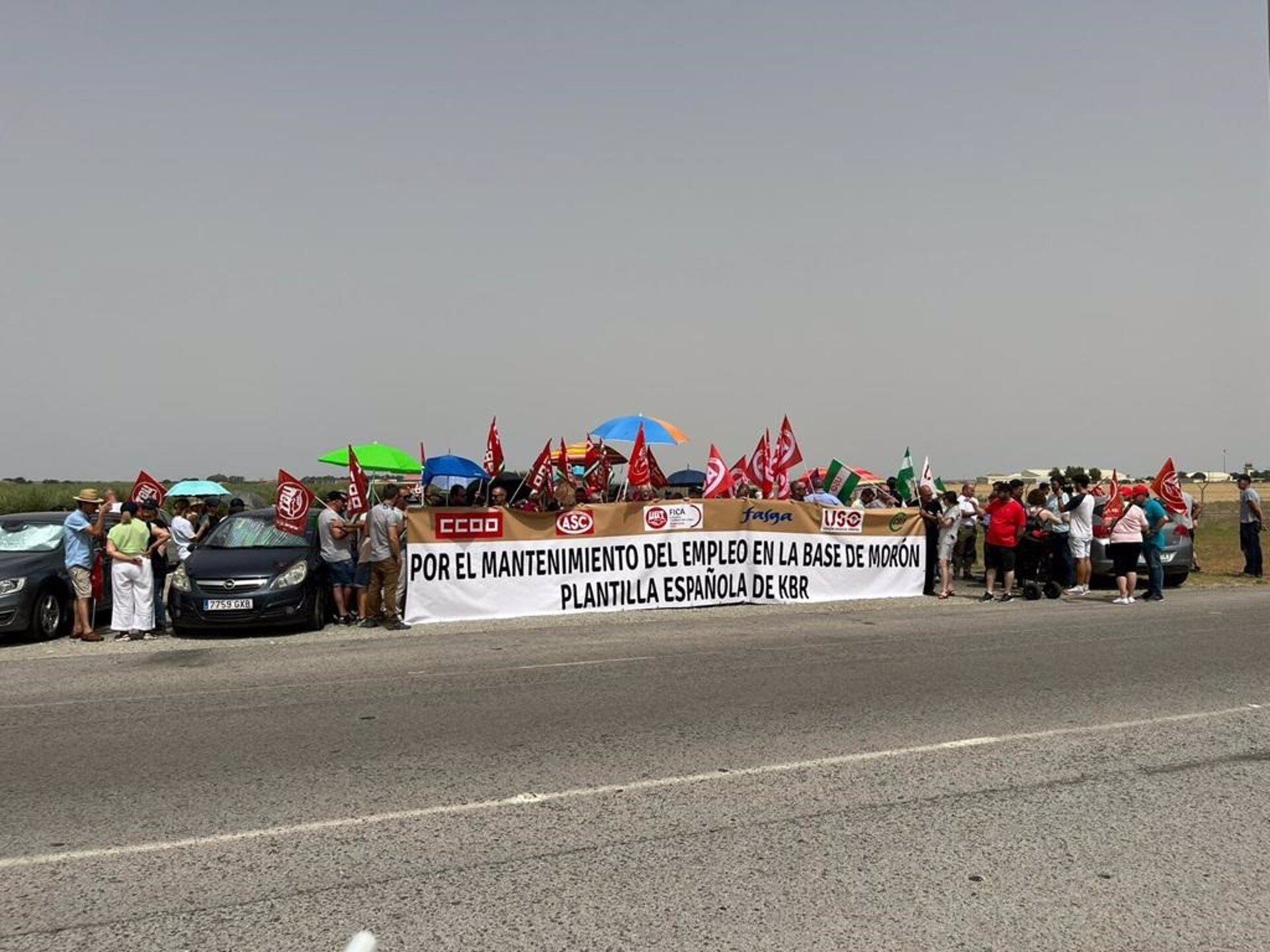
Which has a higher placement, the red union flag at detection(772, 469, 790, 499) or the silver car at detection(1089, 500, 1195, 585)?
the red union flag at detection(772, 469, 790, 499)

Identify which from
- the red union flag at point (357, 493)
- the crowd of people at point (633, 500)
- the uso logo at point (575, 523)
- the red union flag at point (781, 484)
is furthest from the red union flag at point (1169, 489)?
the red union flag at point (357, 493)

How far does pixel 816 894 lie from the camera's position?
422 centimetres

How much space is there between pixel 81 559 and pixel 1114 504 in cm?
1485

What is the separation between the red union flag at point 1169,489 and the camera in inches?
676

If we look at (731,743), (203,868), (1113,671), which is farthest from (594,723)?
(1113,671)

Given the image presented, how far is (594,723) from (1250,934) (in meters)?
4.22

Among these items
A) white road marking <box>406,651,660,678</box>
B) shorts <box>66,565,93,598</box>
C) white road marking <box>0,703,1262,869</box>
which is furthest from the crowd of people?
white road marking <box>0,703,1262,869</box>

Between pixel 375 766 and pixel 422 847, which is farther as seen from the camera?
pixel 375 766

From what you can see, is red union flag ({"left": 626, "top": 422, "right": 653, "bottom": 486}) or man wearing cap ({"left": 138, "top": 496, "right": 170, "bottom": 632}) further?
red union flag ({"left": 626, "top": 422, "right": 653, "bottom": 486})

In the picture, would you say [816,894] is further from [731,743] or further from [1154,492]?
[1154,492]

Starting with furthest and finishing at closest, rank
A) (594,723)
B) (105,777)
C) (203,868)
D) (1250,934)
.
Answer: (594,723), (105,777), (203,868), (1250,934)

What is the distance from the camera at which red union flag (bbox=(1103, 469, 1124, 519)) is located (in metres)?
16.9

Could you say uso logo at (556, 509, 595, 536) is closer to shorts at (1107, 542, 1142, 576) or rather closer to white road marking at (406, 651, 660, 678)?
white road marking at (406, 651, 660, 678)

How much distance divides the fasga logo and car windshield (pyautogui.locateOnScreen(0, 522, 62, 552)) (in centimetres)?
911
